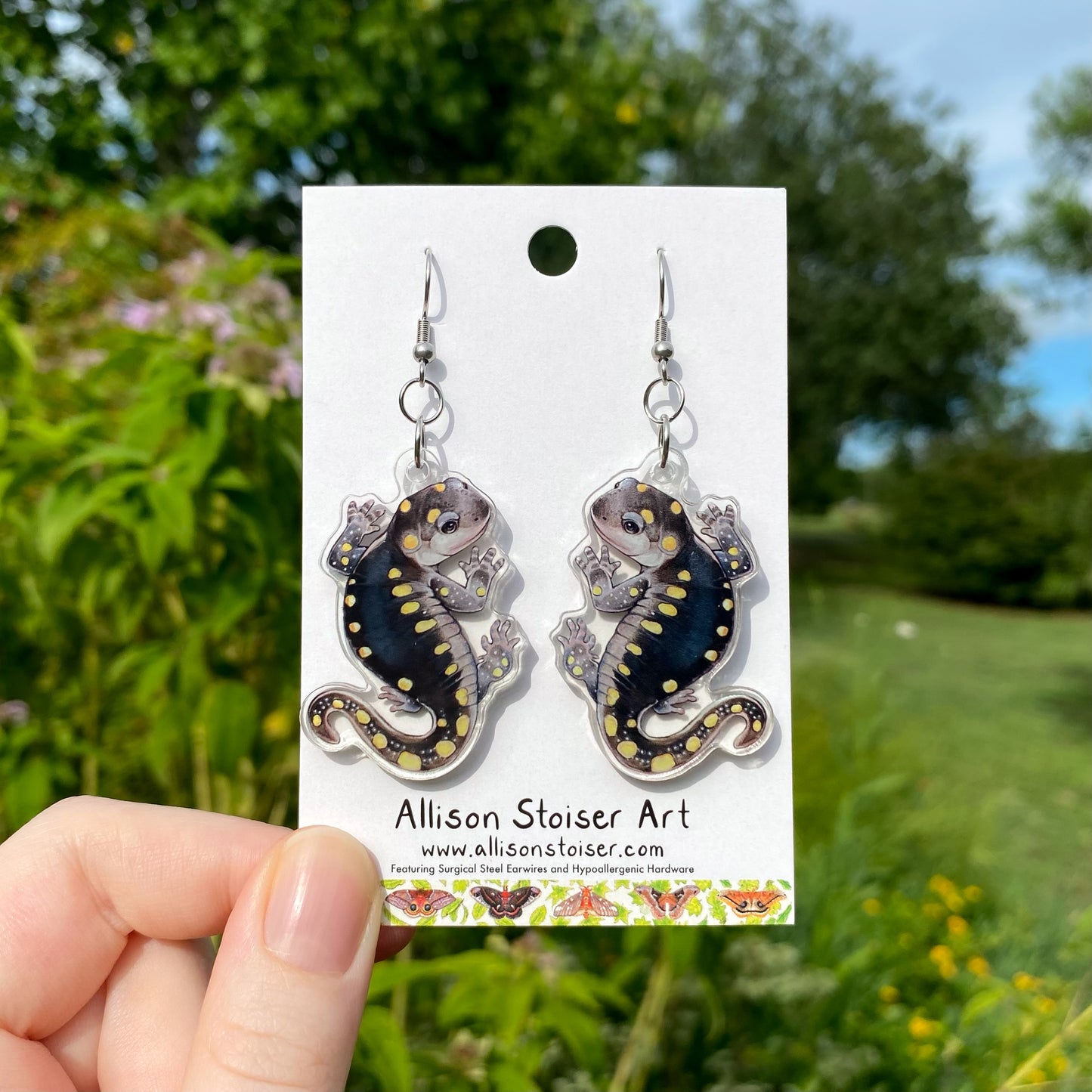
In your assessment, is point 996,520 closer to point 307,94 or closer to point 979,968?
point 307,94

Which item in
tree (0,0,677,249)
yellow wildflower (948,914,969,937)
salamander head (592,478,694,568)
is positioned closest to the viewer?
salamander head (592,478,694,568)

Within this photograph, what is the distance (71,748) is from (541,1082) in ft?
3.23

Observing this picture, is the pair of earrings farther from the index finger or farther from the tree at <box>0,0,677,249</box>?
the tree at <box>0,0,677,249</box>

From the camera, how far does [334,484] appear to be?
2.68 feet

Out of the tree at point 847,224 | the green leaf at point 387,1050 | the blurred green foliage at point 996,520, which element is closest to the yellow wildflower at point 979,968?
the green leaf at point 387,1050

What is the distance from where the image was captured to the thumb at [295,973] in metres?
0.70

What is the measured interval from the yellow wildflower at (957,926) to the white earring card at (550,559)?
1.49 m

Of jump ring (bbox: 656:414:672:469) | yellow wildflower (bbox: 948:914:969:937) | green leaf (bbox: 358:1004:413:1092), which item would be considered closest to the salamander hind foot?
jump ring (bbox: 656:414:672:469)

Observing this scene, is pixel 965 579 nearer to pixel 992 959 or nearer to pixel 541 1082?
pixel 992 959

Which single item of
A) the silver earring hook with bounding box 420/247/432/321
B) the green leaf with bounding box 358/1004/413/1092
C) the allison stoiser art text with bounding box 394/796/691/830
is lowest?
the green leaf with bounding box 358/1004/413/1092

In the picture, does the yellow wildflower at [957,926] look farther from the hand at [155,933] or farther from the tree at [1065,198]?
the tree at [1065,198]

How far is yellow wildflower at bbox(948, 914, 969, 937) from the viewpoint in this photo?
1.99 metres

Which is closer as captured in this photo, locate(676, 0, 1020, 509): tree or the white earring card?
the white earring card

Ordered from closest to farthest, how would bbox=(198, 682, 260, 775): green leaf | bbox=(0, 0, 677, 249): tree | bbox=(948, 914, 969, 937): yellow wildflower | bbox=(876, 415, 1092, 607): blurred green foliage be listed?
1. bbox=(198, 682, 260, 775): green leaf
2. bbox=(948, 914, 969, 937): yellow wildflower
3. bbox=(0, 0, 677, 249): tree
4. bbox=(876, 415, 1092, 607): blurred green foliage
